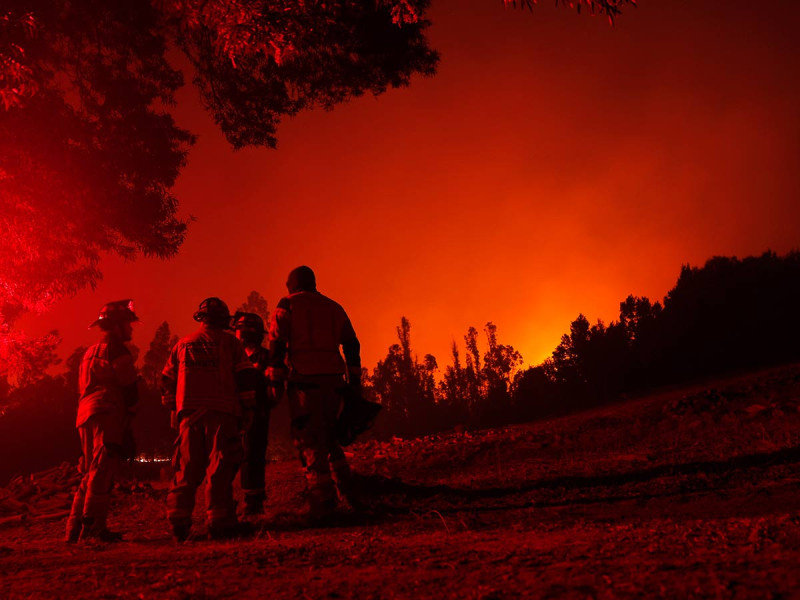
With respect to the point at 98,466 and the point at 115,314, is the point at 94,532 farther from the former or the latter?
the point at 115,314

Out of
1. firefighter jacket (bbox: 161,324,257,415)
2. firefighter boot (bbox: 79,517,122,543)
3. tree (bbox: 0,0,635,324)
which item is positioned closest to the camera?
firefighter jacket (bbox: 161,324,257,415)

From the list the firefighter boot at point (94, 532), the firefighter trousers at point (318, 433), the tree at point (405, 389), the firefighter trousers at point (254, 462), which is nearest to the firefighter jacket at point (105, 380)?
the firefighter boot at point (94, 532)

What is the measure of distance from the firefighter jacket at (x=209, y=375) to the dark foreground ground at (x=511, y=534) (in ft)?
3.77

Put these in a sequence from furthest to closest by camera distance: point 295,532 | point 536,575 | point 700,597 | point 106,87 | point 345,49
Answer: point 106,87, point 345,49, point 295,532, point 536,575, point 700,597

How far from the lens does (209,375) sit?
527 centimetres

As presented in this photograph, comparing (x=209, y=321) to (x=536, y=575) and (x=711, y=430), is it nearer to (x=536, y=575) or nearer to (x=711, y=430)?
(x=536, y=575)

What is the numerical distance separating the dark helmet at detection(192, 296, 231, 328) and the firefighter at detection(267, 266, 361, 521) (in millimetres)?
485

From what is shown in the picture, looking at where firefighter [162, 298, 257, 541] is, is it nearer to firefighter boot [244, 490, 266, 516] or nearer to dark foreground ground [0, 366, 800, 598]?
dark foreground ground [0, 366, 800, 598]

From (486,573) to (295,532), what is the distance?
8.12 ft

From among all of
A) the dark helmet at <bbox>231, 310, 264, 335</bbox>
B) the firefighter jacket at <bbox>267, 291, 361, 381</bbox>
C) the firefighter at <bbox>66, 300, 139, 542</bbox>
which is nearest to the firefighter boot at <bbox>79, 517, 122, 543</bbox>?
the firefighter at <bbox>66, 300, 139, 542</bbox>

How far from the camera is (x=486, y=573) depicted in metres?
2.82

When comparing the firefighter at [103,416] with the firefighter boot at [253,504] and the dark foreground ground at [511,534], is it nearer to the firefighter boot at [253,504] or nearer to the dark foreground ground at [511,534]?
the dark foreground ground at [511,534]

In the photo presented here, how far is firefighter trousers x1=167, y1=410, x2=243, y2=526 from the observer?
4.89m

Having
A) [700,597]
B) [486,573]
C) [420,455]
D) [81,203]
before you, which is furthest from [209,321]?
[81,203]
